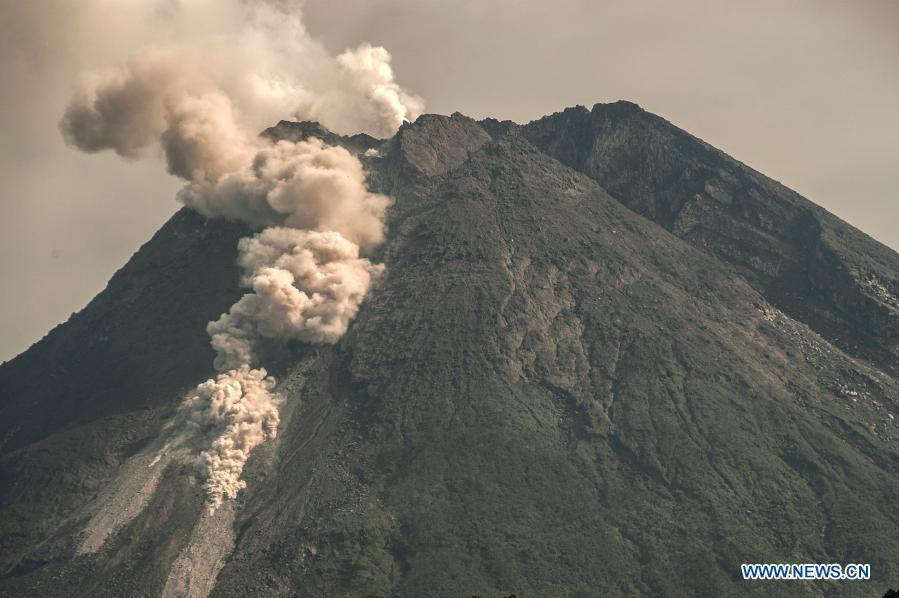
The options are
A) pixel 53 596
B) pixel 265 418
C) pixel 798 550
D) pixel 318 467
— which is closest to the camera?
pixel 53 596

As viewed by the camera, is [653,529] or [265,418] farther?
[265,418]

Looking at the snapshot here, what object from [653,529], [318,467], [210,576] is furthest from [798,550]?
[210,576]

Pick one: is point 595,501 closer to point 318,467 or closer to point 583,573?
point 583,573

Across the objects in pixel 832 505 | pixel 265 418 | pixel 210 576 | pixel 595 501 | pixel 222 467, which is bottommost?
Result: pixel 210 576

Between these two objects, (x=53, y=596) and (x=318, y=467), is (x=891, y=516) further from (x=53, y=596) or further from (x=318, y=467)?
(x=53, y=596)

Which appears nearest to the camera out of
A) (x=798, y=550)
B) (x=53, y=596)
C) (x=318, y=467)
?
(x=53, y=596)

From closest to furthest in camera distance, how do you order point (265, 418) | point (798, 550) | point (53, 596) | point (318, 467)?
point (53, 596) < point (798, 550) < point (318, 467) < point (265, 418)

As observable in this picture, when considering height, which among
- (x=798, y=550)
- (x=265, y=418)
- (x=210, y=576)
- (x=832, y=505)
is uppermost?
(x=832, y=505)

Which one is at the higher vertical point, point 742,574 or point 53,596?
point 742,574

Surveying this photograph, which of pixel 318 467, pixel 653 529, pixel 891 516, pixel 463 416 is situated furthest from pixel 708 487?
pixel 318 467
